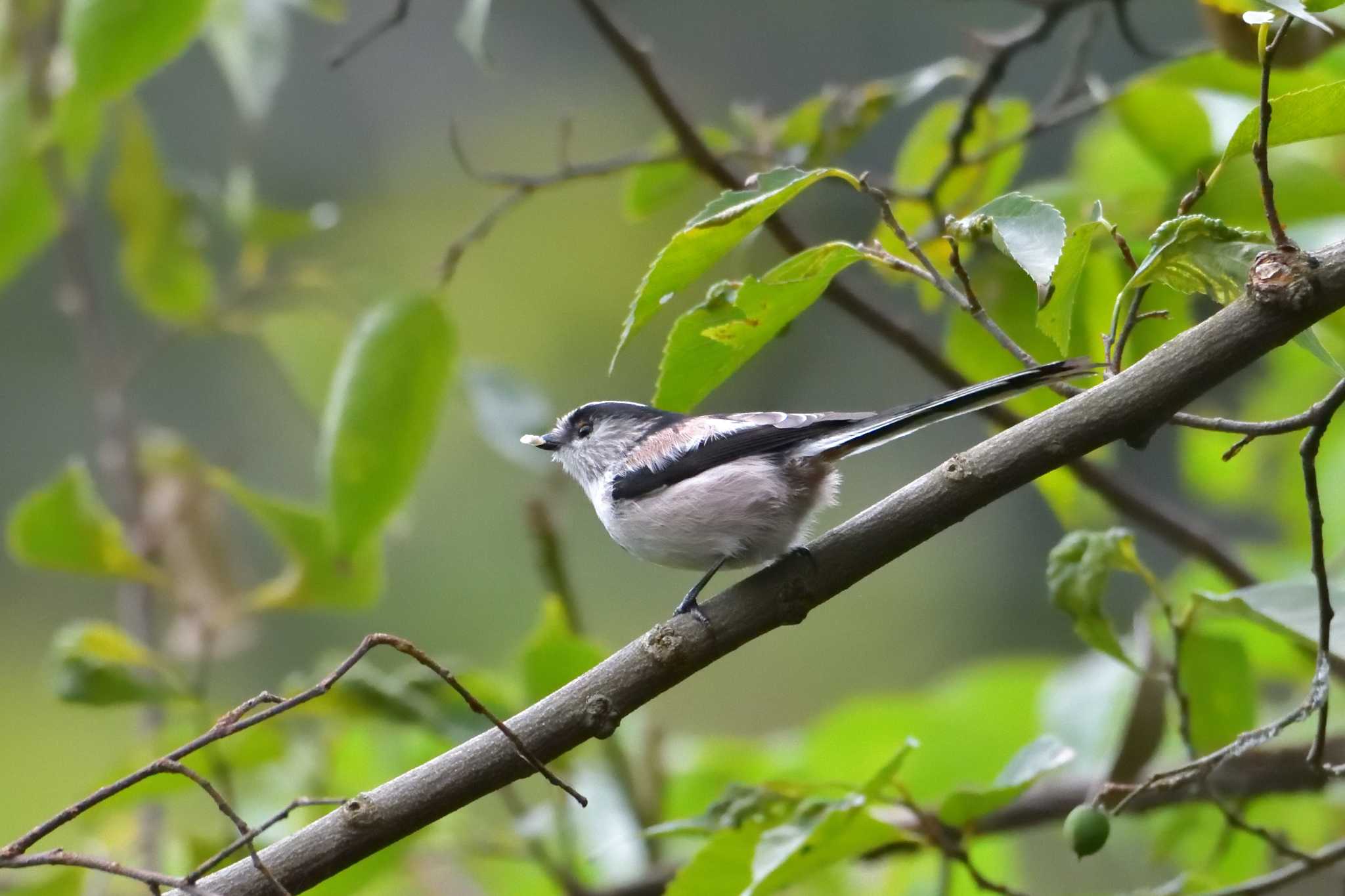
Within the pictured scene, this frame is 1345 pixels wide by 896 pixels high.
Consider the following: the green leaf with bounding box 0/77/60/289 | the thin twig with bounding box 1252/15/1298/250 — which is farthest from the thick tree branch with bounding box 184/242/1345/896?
the green leaf with bounding box 0/77/60/289

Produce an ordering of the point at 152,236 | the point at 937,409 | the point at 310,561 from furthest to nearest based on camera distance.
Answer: the point at 152,236
the point at 310,561
the point at 937,409

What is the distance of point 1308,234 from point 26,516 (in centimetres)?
235

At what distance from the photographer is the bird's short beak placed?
2352 millimetres

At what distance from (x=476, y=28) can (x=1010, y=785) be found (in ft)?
3.85

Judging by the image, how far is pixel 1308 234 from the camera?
2373 mm

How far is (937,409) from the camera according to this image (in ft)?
4.89

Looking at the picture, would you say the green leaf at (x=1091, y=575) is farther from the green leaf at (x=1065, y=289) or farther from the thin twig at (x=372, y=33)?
the thin twig at (x=372, y=33)

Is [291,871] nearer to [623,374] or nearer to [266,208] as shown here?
[266,208]

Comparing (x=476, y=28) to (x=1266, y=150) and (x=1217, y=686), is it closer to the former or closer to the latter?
(x=1266, y=150)

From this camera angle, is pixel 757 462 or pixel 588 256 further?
pixel 588 256

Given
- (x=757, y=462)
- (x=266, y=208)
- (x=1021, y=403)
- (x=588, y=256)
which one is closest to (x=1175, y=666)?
(x=1021, y=403)

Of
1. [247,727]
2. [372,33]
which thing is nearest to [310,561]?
[372,33]

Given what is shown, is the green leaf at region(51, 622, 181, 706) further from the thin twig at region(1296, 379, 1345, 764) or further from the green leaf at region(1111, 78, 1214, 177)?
the green leaf at region(1111, 78, 1214, 177)

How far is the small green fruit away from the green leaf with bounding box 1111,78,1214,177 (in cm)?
107
